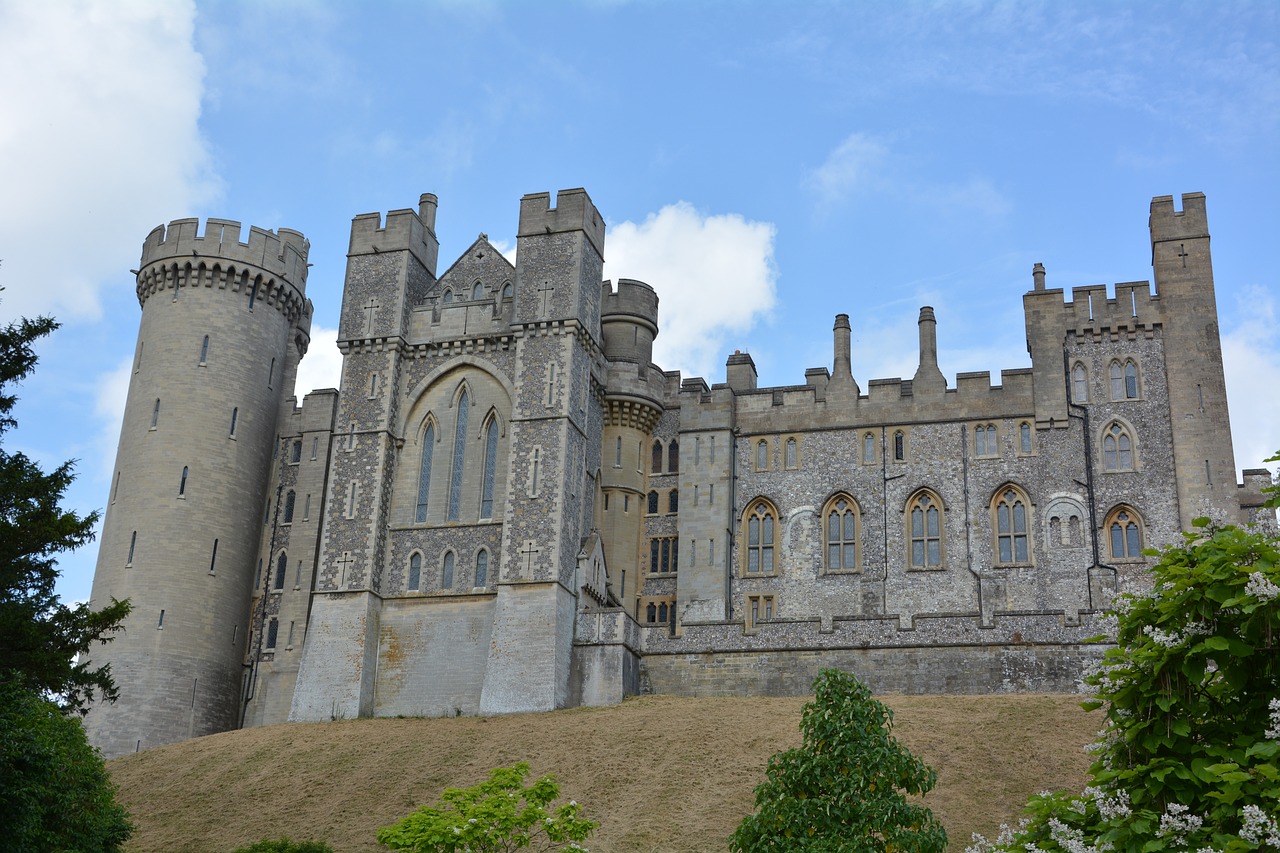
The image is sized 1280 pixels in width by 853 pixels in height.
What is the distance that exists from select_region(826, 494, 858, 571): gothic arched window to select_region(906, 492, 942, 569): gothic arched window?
5.60 feet

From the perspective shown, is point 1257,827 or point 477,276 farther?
point 477,276

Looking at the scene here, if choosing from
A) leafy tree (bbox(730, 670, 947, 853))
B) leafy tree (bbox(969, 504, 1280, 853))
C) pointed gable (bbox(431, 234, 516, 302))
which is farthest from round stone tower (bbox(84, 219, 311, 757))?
leafy tree (bbox(969, 504, 1280, 853))

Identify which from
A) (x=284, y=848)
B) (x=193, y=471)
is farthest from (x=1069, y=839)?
(x=193, y=471)

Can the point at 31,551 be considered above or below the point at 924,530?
below

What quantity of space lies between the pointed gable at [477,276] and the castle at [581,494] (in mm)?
106

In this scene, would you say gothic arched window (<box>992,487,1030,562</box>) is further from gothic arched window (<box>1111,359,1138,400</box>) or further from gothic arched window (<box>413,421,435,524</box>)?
gothic arched window (<box>413,421,435,524</box>)

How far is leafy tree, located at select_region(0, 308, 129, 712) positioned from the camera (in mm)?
21875

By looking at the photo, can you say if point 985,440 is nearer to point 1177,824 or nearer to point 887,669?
point 887,669

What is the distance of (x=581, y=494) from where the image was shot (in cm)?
4116

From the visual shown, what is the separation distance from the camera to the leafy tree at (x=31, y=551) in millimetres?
21875

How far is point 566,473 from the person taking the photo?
131 ft

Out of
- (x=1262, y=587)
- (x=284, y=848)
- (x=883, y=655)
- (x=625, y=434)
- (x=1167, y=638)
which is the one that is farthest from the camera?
(x=625, y=434)

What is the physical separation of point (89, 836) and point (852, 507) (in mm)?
25780

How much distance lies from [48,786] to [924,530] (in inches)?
1067
